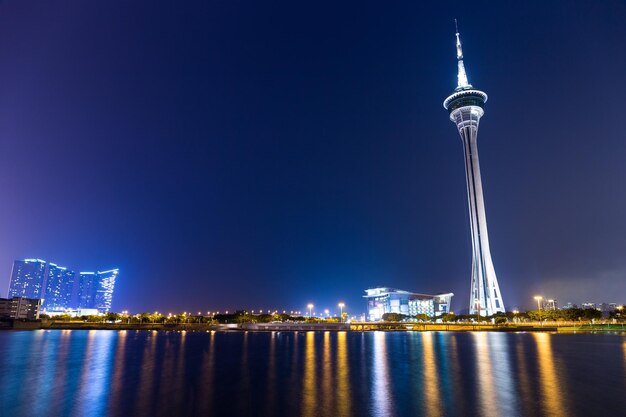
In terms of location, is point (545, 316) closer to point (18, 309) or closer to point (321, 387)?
point (321, 387)

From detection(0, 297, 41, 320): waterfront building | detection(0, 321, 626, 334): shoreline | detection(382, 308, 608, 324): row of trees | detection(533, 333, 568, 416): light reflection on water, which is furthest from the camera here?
detection(0, 297, 41, 320): waterfront building

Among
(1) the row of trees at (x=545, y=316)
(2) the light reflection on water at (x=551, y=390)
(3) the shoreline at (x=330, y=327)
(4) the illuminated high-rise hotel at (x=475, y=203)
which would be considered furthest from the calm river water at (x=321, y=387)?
(4) the illuminated high-rise hotel at (x=475, y=203)

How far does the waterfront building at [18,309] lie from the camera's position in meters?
164

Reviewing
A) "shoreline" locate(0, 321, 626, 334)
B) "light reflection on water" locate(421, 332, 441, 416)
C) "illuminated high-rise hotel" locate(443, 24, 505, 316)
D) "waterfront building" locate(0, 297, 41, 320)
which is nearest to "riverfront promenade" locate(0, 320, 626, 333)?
"shoreline" locate(0, 321, 626, 334)

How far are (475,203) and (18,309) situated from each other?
187278 mm

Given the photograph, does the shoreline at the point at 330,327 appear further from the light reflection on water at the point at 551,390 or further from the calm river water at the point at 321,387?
the light reflection on water at the point at 551,390

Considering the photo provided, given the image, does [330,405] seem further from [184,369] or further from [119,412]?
[184,369]

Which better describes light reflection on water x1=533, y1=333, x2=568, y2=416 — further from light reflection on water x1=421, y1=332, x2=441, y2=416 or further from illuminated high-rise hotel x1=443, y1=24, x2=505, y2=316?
illuminated high-rise hotel x1=443, y1=24, x2=505, y2=316

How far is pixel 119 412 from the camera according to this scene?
19.0 meters

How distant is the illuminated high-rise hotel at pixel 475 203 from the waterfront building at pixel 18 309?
174 meters

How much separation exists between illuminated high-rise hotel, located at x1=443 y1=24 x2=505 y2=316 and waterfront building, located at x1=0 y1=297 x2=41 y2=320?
570ft

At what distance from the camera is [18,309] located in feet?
549

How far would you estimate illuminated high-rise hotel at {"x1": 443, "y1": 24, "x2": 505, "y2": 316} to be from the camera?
136m

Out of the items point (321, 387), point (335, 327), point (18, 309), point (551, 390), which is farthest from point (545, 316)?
point (18, 309)
